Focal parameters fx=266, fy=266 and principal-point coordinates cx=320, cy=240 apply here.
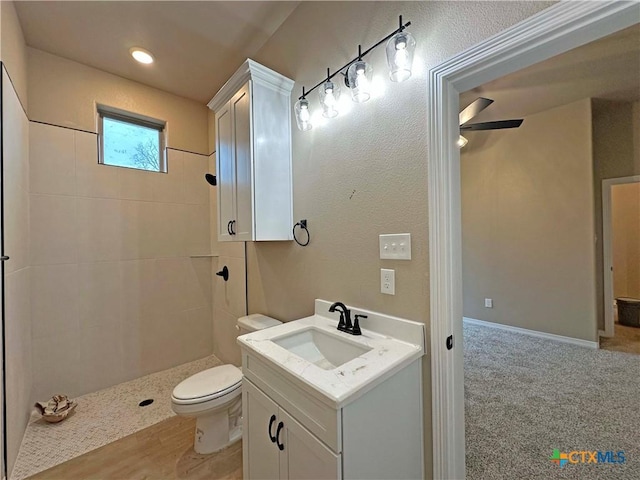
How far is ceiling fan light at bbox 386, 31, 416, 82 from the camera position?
112 cm

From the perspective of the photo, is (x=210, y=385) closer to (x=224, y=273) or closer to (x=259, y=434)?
(x=259, y=434)

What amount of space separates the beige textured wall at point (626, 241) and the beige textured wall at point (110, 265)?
6.35 m

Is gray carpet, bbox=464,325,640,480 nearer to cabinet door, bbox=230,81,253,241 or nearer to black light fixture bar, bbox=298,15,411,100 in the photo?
cabinet door, bbox=230,81,253,241

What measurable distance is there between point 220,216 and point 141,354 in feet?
5.59

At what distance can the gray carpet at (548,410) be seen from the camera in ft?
5.02

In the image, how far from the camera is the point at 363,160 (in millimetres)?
1411

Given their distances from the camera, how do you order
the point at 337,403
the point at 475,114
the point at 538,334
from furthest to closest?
1. the point at 538,334
2. the point at 475,114
3. the point at 337,403

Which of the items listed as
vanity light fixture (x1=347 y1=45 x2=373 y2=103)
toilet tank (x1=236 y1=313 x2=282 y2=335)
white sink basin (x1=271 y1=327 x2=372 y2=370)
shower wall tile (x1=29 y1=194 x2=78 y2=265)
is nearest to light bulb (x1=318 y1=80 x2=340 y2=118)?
vanity light fixture (x1=347 y1=45 x2=373 y2=103)

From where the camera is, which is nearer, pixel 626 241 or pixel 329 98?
pixel 329 98

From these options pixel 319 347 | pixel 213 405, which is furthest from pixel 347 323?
pixel 213 405

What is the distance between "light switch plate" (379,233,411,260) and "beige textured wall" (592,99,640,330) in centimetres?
348

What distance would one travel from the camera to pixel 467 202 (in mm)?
4234

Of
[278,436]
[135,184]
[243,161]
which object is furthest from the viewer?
[135,184]

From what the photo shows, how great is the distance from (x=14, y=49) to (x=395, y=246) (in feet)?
8.89
